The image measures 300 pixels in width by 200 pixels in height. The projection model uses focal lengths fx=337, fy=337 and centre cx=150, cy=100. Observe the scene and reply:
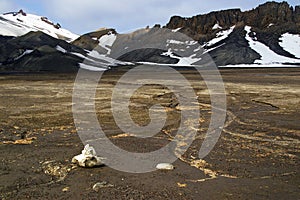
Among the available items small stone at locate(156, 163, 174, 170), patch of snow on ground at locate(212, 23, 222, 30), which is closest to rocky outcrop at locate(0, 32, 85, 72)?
small stone at locate(156, 163, 174, 170)

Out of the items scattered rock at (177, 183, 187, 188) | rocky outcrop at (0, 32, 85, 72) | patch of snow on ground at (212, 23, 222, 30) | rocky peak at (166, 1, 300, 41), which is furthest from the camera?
patch of snow on ground at (212, 23, 222, 30)

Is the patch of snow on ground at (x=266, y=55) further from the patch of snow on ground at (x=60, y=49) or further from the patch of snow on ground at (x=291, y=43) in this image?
the patch of snow on ground at (x=60, y=49)

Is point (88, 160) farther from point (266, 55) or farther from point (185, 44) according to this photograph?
point (185, 44)

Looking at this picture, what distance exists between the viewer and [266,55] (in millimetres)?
89625

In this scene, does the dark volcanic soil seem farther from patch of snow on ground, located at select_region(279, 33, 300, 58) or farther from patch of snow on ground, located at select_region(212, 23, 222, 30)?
patch of snow on ground, located at select_region(212, 23, 222, 30)

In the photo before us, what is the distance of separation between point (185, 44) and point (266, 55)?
30.5m

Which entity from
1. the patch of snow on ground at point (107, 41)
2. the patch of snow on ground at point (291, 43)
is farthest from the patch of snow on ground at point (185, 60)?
the patch of snow on ground at point (107, 41)

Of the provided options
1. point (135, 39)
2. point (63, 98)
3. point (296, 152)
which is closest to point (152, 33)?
point (135, 39)

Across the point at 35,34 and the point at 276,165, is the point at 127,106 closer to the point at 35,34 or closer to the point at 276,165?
the point at 276,165

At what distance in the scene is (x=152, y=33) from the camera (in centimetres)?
13088

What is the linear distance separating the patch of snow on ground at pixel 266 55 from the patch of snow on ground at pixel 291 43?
5.77m

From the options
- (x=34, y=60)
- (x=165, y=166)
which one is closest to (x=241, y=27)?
(x=34, y=60)

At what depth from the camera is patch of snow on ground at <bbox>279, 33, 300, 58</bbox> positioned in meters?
94.7

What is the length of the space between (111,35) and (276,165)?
148944 mm
